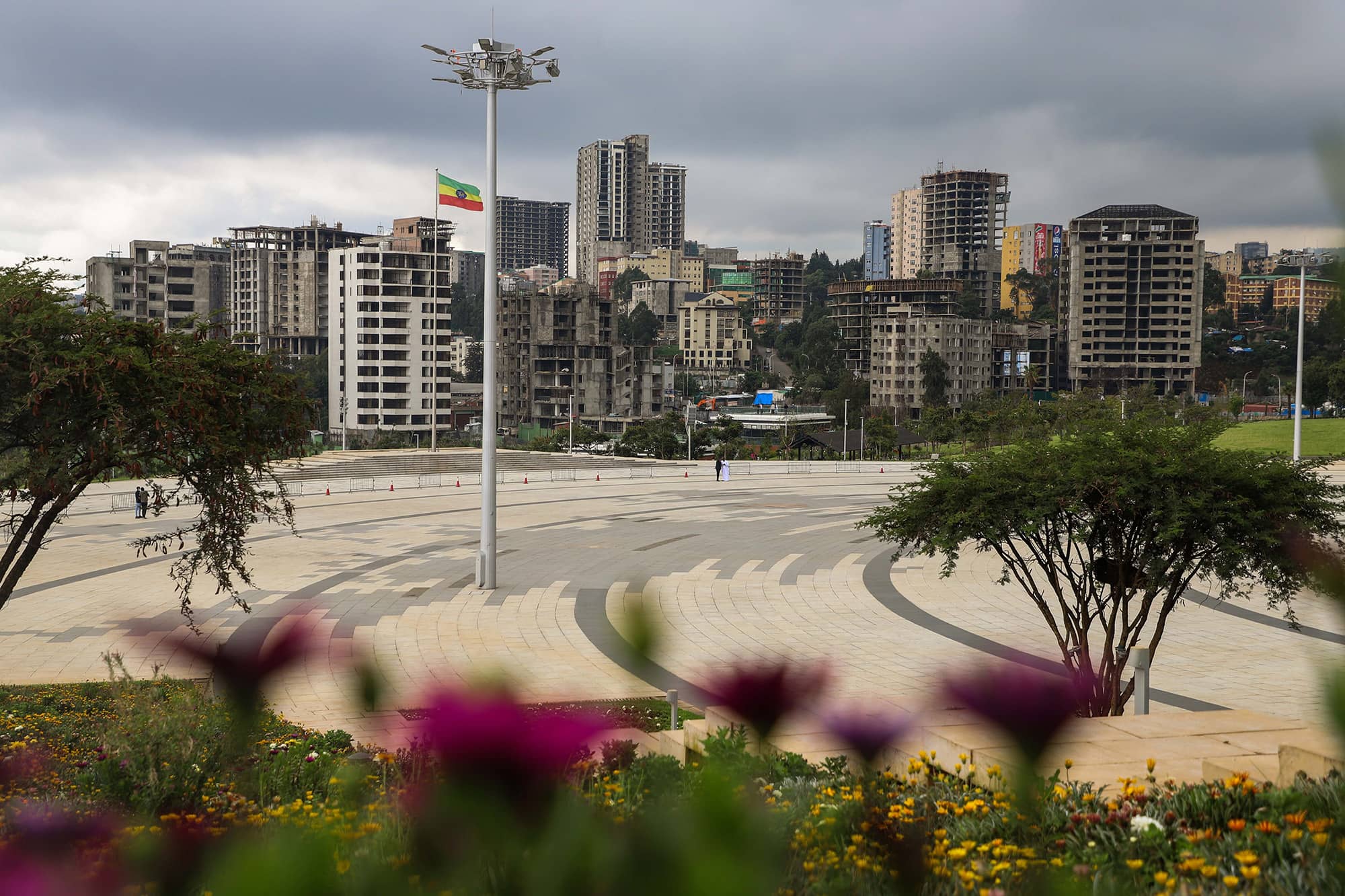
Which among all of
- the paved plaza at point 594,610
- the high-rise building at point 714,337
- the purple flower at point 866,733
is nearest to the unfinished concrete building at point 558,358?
the high-rise building at point 714,337

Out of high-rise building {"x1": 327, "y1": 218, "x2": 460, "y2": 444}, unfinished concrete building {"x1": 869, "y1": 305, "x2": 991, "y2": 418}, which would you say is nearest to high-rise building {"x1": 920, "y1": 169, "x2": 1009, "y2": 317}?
unfinished concrete building {"x1": 869, "y1": 305, "x2": 991, "y2": 418}

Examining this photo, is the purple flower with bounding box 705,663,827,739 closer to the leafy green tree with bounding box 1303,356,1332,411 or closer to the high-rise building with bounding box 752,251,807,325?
the leafy green tree with bounding box 1303,356,1332,411

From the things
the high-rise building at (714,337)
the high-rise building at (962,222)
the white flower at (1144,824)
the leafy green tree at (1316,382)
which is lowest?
the white flower at (1144,824)

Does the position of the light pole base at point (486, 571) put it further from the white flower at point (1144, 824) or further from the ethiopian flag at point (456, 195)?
the white flower at point (1144, 824)

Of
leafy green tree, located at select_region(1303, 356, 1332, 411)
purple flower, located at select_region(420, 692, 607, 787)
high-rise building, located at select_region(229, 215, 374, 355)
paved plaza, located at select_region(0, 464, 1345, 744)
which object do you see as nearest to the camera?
purple flower, located at select_region(420, 692, 607, 787)

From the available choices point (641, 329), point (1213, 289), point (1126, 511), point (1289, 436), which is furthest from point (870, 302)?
point (1126, 511)

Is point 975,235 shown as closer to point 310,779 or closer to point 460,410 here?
point 460,410
